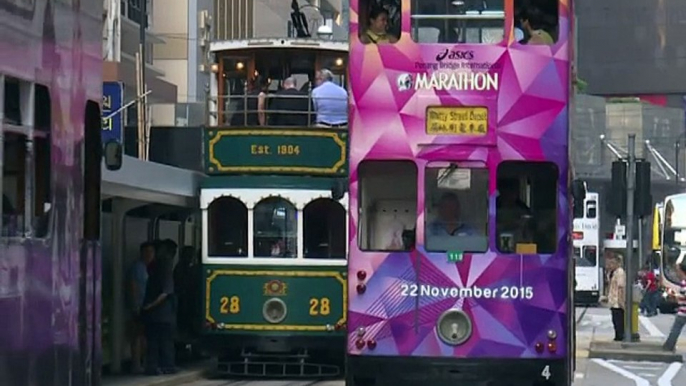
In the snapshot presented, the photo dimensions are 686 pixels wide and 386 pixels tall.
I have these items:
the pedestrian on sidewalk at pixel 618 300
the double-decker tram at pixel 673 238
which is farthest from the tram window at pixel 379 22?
the double-decker tram at pixel 673 238

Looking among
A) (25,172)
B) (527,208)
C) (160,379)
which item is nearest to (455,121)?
(527,208)

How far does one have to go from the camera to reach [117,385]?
18.2 metres

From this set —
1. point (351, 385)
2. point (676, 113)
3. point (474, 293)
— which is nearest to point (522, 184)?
point (474, 293)

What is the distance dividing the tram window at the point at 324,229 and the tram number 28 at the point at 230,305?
1.11 m

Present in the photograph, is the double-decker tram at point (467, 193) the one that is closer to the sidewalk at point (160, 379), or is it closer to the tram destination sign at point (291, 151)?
the sidewalk at point (160, 379)

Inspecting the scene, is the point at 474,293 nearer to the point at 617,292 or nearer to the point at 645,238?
the point at 617,292

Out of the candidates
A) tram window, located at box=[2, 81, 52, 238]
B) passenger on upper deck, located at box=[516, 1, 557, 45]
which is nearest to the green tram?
passenger on upper deck, located at box=[516, 1, 557, 45]

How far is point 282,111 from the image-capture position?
68.2 ft

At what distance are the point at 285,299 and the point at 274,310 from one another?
21cm

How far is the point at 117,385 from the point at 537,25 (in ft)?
24.5

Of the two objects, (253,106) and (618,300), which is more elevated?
(253,106)

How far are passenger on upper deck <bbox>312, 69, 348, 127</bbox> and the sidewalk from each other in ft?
12.5

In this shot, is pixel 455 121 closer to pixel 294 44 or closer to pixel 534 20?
pixel 534 20

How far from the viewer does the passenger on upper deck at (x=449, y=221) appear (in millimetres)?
13641
